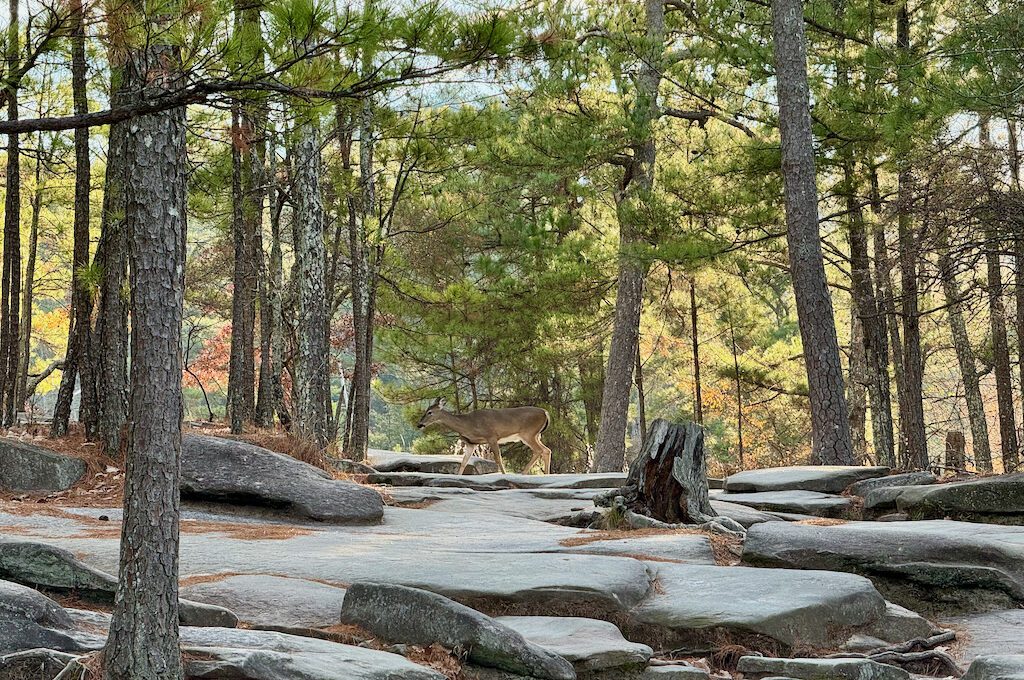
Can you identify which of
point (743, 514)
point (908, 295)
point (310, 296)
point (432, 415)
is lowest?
point (743, 514)

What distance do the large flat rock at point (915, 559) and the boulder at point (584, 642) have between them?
6.52 feet

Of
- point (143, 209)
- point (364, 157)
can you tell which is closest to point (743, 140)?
point (364, 157)

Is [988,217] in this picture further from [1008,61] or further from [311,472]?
[311,472]

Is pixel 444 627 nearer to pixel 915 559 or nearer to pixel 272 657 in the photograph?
pixel 272 657

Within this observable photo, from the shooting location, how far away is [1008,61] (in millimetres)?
10648

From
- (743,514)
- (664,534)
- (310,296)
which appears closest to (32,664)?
(664,534)

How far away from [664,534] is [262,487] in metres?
3.62

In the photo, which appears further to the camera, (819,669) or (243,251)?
(243,251)

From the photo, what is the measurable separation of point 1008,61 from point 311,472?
28.3 feet

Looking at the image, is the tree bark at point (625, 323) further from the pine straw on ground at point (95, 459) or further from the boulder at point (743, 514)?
the boulder at point (743, 514)

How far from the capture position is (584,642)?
503 cm

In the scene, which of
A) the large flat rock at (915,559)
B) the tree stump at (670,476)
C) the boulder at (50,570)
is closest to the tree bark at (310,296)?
the tree stump at (670,476)

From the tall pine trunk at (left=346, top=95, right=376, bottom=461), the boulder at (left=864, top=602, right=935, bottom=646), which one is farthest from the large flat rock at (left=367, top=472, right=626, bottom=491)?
the boulder at (left=864, top=602, right=935, bottom=646)

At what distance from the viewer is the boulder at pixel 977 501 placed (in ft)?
28.0
